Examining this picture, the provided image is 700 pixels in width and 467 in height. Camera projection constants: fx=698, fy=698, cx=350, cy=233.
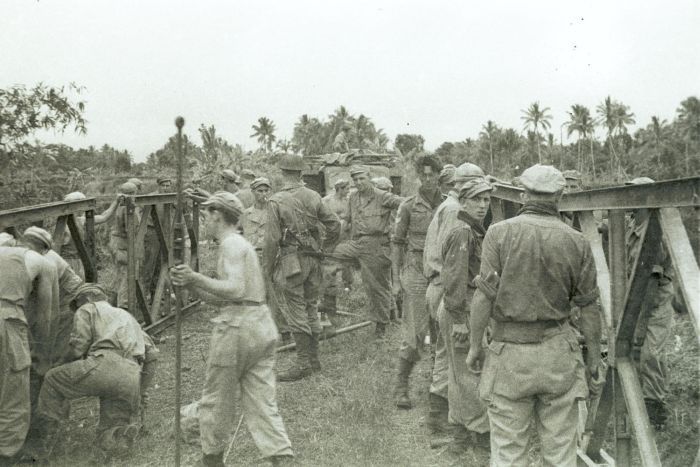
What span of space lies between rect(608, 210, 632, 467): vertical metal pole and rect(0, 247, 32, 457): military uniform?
3.88 meters

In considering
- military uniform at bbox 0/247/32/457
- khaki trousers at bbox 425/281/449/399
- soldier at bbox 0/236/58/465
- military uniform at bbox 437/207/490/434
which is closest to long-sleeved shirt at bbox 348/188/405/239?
khaki trousers at bbox 425/281/449/399

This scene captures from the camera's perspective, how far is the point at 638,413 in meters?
3.79

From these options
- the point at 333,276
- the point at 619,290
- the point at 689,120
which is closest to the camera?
the point at 619,290

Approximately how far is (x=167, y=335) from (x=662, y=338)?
6.19 metres

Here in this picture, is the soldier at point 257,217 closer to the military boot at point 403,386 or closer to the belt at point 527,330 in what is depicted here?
the military boot at point 403,386

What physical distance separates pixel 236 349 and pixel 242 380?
1.00ft

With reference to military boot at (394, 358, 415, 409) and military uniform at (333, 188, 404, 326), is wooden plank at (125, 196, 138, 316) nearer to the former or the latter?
military uniform at (333, 188, 404, 326)

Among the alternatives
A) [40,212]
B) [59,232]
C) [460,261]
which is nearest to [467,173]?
[460,261]

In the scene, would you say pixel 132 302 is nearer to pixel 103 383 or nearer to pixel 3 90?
pixel 103 383

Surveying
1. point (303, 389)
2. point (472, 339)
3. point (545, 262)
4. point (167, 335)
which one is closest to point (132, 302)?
point (167, 335)

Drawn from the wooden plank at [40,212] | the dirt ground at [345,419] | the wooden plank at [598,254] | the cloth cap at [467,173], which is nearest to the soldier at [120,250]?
the dirt ground at [345,419]

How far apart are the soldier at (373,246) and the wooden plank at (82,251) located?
317 centimetres

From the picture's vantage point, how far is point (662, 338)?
5.65 metres

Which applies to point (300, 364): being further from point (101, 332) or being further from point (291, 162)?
point (101, 332)
